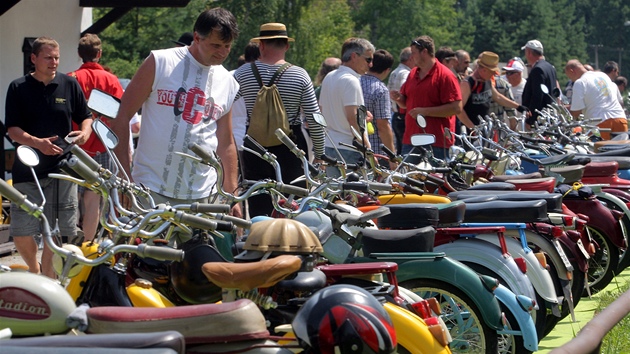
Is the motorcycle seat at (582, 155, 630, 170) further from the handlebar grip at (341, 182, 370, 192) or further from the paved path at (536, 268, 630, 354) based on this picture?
the handlebar grip at (341, 182, 370, 192)

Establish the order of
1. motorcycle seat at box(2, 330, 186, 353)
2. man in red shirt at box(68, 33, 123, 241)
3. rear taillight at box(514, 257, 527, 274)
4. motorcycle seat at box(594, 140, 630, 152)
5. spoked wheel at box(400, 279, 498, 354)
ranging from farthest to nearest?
1. motorcycle seat at box(594, 140, 630, 152)
2. man in red shirt at box(68, 33, 123, 241)
3. rear taillight at box(514, 257, 527, 274)
4. spoked wheel at box(400, 279, 498, 354)
5. motorcycle seat at box(2, 330, 186, 353)

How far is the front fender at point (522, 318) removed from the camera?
18.6 feet

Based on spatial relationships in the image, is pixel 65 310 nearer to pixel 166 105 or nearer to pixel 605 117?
pixel 166 105

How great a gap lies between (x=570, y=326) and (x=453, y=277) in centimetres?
261

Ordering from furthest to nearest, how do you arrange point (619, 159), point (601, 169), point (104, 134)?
1. point (619, 159)
2. point (601, 169)
3. point (104, 134)

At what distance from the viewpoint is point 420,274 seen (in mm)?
5434

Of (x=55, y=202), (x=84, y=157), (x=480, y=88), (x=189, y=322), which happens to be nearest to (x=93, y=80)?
(x=55, y=202)

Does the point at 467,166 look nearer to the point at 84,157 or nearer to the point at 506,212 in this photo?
the point at 506,212

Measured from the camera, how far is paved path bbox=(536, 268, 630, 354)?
7031 mm

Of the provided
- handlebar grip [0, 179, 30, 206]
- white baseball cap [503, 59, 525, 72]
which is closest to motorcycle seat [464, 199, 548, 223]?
handlebar grip [0, 179, 30, 206]

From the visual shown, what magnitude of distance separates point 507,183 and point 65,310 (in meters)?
5.04

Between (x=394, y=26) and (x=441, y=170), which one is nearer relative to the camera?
(x=441, y=170)

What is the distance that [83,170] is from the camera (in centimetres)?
398

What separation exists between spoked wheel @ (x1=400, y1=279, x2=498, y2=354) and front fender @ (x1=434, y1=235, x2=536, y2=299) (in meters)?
0.64
